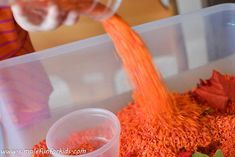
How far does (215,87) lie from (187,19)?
0.52 ft

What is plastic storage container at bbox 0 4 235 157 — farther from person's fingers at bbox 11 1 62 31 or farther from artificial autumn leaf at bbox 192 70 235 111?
person's fingers at bbox 11 1 62 31

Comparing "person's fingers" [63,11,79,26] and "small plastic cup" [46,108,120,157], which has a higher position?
"person's fingers" [63,11,79,26]

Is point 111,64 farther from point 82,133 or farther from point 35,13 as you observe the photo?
point 35,13

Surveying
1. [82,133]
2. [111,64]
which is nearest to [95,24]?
[111,64]

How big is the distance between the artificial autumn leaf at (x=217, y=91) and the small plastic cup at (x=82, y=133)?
16cm

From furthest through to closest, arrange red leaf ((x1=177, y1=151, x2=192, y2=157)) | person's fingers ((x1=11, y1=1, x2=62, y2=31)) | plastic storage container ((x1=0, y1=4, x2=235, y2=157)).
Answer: plastic storage container ((x1=0, y1=4, x2=235, y2=157))
red leaf ((x1=177, y1=151, x2=192, y2=157))
person's fingers ((x1=11, y1=1, x2=62, y2=31))

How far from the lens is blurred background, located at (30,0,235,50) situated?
0.99 m

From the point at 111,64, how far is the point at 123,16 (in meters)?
0.35

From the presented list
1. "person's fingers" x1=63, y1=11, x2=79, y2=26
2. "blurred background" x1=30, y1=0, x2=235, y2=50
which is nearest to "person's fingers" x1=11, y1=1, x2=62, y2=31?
"person's fingers" x1=63, y1=11, x2=79, y2=26

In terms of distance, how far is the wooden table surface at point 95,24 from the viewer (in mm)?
989

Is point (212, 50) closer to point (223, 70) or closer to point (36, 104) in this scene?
point (223, 70)

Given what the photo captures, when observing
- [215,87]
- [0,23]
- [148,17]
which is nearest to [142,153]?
[215,87]

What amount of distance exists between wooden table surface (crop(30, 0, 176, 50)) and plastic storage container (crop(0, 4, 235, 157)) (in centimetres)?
29

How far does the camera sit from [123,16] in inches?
40.0
